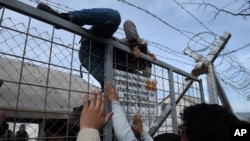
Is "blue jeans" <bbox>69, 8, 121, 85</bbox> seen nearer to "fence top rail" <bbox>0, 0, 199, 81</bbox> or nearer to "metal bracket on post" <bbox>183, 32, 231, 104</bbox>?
"fence top rail" <bbox>0, 0, 199, 81</bbox>

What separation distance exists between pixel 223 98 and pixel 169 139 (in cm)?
230

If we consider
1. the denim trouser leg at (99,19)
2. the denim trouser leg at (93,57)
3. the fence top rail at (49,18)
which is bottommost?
the denim trouser leg at (93,57)

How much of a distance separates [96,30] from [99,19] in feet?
0.37

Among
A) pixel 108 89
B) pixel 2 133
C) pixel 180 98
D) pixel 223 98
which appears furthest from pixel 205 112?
pixel 223 98

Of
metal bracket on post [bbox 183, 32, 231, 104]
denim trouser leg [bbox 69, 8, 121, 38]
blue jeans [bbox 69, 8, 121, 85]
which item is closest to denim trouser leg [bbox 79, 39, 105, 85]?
blue jeans [bbox 69, 8, 121, 85]

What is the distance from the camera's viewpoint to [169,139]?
2221 millimetres

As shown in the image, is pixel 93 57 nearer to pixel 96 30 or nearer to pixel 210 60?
pixel 96 30

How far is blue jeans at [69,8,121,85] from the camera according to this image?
1879 mm

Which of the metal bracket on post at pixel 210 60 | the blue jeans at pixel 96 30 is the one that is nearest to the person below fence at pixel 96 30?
the blue jeans at pixel 96 30

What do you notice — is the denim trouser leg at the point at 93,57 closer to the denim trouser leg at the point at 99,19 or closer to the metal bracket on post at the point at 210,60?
the denim trouser leg at the point at 99,19

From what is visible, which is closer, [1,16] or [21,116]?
[1,16]

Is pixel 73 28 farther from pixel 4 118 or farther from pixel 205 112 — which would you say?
pixel 205 112

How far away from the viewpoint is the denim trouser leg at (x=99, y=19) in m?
1.86

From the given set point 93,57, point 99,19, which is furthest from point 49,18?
point 93,57
